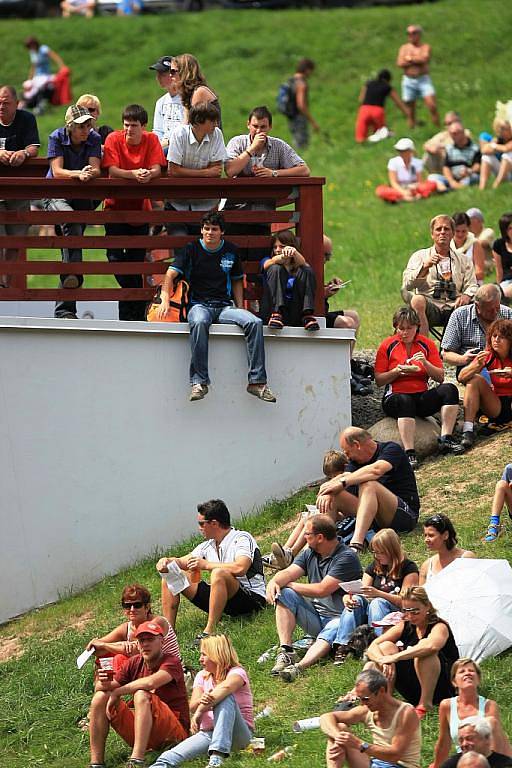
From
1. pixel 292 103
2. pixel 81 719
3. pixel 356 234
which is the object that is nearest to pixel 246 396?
pixel 81 719

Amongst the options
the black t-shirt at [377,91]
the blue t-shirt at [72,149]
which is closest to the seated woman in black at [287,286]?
the blue t-shirt at [72,149]

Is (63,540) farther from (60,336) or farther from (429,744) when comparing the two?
(429,744)

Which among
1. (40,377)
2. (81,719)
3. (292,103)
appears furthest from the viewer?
(292,103)

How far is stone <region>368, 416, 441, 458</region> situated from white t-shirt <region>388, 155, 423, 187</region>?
11442 millimetres

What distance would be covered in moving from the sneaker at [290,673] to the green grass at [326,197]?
0.23 feet

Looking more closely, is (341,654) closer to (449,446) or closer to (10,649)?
(10,649)

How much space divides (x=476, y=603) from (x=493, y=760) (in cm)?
229

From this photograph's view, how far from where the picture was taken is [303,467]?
13.4m

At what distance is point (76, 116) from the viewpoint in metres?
13.3

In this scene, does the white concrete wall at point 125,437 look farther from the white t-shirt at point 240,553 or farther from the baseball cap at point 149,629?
the baseball cap at point 149,629

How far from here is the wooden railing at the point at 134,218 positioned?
42.9 feet

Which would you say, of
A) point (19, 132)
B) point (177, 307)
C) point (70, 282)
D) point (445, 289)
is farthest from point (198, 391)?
point (445, 289)

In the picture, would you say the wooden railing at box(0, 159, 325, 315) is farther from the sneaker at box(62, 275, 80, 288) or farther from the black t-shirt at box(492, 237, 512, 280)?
the black t-shirt at box(492, 237, 512, 280)

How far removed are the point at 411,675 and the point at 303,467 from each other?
419 cm
